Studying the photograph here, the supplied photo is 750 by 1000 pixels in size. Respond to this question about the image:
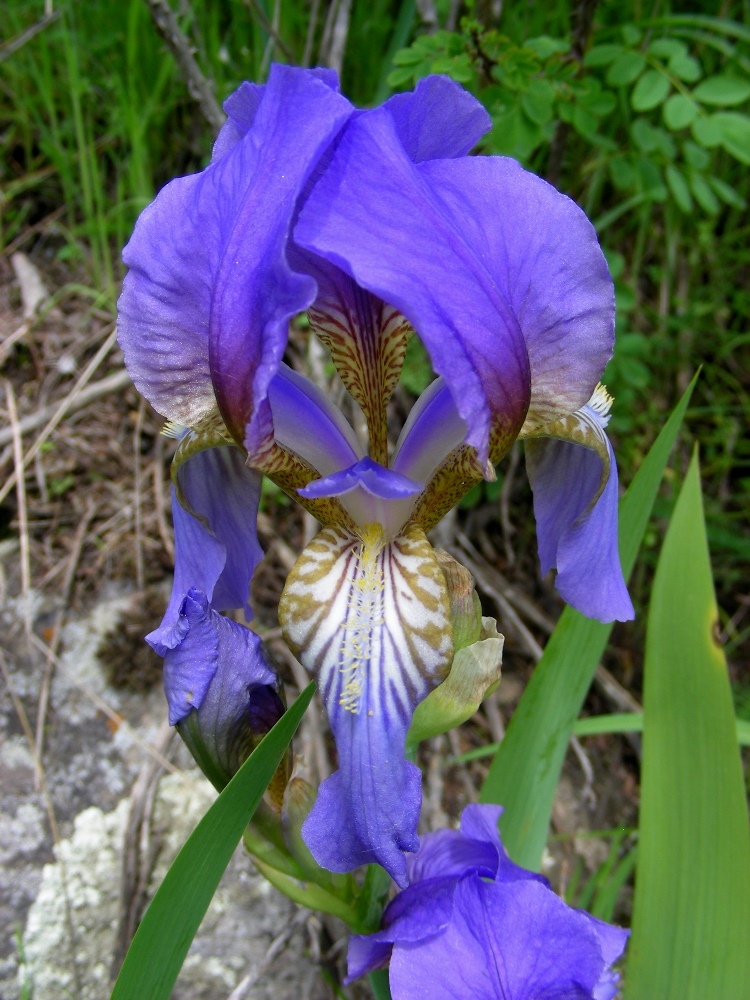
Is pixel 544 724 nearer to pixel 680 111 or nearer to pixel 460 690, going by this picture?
pixel 460 690

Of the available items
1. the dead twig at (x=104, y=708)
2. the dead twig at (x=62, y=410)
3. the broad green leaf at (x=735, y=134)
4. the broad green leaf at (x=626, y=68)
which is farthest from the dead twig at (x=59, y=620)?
the broad green leaf at (x=735, y=134)

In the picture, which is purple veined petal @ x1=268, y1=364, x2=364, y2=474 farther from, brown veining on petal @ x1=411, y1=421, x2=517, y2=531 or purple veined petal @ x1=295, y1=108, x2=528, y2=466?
purple veined petal @ x1=295, y1=108, x2=528, y2=466

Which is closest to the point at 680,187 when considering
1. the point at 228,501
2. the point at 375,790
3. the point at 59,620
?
the point at 228,501

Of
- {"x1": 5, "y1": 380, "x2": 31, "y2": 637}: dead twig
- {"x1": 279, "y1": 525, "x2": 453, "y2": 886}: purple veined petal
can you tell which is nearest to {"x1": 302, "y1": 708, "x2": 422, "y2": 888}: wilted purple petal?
{"x1": 279, "y1": 525, "x2": 453, "y2": 886}: purple veined petal

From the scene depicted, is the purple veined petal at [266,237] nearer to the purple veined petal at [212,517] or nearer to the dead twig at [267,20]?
the purple veined petal at [212,517]

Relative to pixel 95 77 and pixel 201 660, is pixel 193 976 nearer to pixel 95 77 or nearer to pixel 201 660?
pixel 201 660

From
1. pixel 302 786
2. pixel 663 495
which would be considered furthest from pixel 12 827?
pixel 663 495
